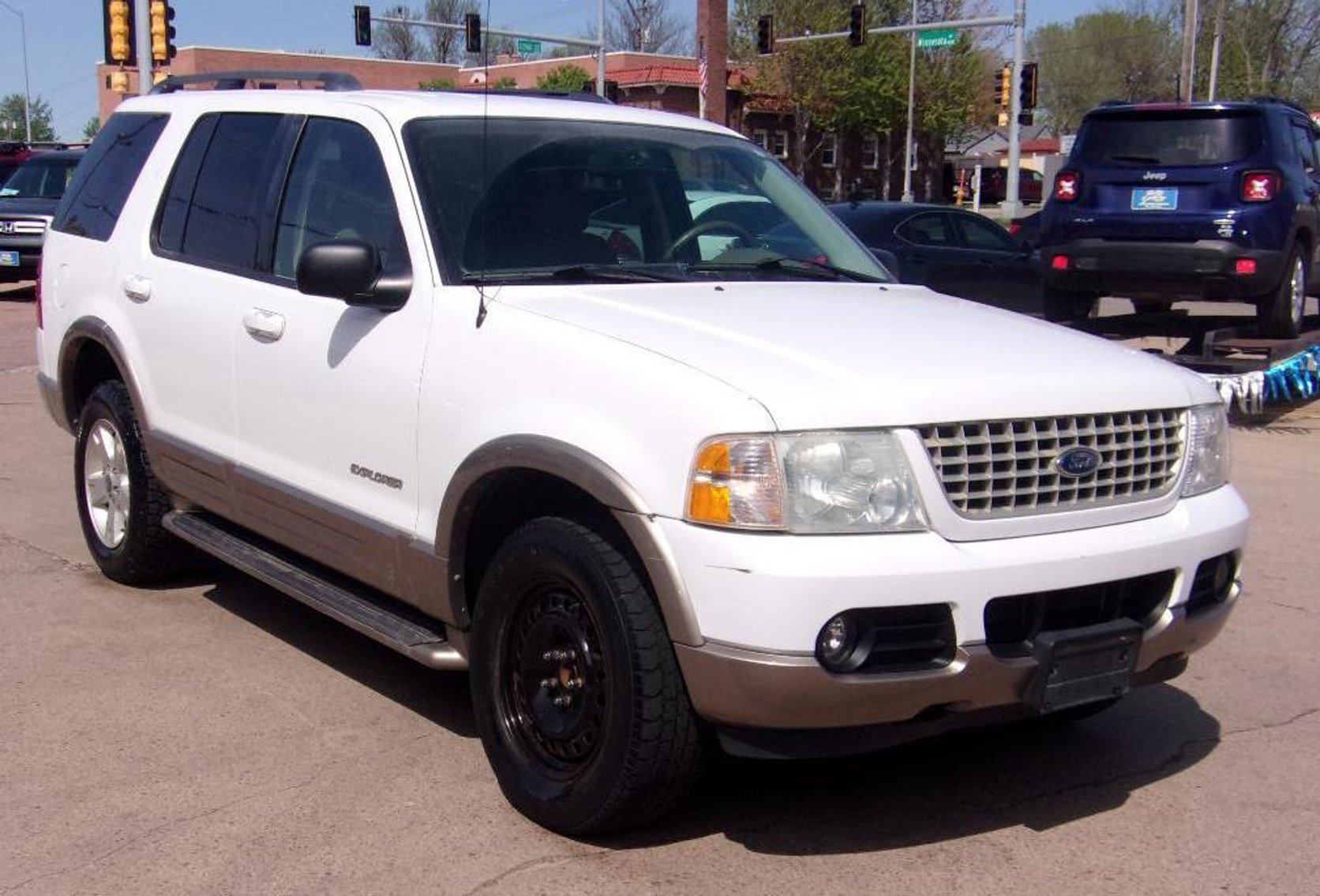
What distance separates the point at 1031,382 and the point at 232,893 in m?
2.33

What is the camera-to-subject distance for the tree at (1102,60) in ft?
234

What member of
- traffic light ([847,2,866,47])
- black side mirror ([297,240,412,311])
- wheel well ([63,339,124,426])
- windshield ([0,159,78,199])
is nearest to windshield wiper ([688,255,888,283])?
black side mirror ([297,240,412,311])

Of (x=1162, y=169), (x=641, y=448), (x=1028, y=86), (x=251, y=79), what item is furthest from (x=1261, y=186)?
(x=1028, y=86)

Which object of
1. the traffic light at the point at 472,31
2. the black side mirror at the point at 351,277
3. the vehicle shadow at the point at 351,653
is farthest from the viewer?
the traffic light at the point at 472,31

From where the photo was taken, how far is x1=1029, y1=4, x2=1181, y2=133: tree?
2813 inches

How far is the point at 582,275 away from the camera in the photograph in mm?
4523

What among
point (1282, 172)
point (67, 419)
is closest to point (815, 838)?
point (67, 419)

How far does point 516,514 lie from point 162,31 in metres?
21.3

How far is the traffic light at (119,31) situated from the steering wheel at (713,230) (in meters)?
20.0

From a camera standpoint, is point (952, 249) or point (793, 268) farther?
point (952, 249)

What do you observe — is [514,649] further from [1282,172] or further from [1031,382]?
[1282,172]

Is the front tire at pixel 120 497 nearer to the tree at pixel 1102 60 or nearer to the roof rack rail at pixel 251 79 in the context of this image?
the roof rack rail at pixel 251 79

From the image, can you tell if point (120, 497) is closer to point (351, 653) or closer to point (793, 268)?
point (351, 653)

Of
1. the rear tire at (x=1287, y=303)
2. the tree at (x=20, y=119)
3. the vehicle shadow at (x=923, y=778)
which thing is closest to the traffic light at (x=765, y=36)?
the rear tire at (x=1287, y=303)
